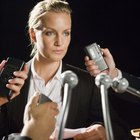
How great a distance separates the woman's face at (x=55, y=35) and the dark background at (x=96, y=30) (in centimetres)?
32

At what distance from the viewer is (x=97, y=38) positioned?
126 centimetres

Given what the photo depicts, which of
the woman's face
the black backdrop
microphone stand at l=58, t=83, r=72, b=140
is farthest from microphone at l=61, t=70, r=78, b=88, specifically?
the black backdrop

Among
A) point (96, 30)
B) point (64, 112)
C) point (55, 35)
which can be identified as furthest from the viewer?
point (96, 30)

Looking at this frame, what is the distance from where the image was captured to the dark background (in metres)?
1.27

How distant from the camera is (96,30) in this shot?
4.19 ft

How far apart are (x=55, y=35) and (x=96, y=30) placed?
1.18ft

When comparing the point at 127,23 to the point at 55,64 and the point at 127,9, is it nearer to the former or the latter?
the point at 127,9

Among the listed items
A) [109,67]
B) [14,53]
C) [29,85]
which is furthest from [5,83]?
[14,53]

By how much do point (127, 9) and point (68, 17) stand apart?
1.26 feet

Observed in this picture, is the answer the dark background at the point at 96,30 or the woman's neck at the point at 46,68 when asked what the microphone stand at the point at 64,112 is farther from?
the dark background at the point at 96,30

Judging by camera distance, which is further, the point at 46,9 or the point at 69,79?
the point at 46,9

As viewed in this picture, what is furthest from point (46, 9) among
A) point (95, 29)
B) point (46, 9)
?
point (95, 29)

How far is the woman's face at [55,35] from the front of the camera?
3.09ft

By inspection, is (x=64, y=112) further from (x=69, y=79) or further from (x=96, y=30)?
(x=96, y=30)
